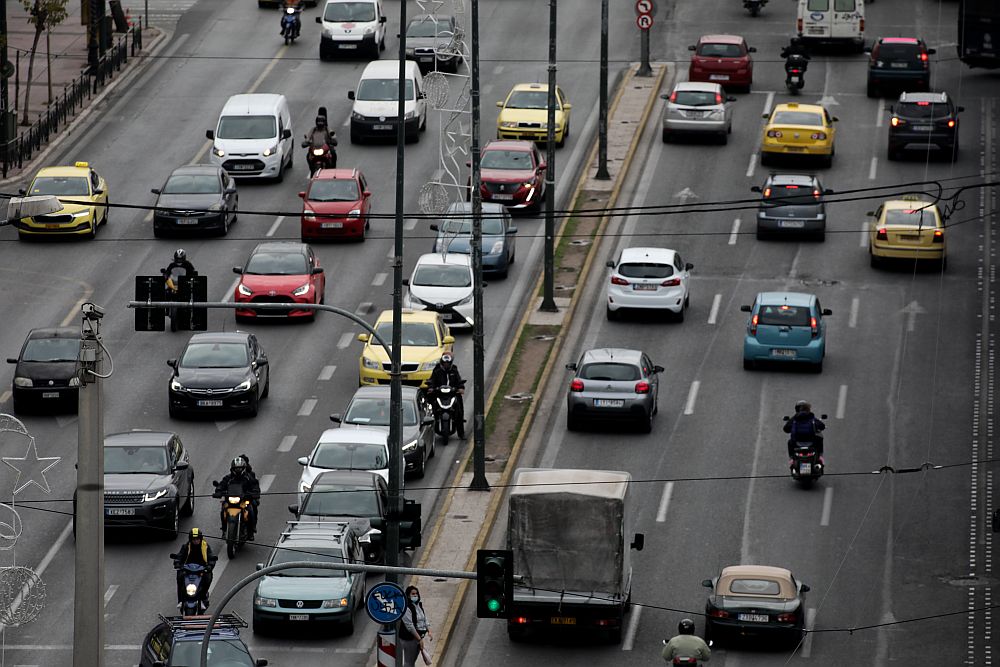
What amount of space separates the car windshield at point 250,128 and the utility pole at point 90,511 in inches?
1240

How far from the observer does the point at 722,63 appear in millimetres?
66875

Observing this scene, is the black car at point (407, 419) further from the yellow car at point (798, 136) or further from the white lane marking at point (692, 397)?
the yellow car at point (798, 136)

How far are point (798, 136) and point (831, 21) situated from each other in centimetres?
1159

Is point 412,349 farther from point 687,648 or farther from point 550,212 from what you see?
point 687,648

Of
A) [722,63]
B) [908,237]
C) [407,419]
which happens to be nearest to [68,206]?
[407,419]

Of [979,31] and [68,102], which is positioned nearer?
[979,31]

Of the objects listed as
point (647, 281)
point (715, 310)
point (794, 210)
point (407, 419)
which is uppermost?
point (794, 210)

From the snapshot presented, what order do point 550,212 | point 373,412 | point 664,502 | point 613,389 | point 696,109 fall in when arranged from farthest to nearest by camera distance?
point 696,109
point 550,212
point 613,389
point 373,412
point 664,502

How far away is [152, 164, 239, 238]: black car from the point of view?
5509 centimetres

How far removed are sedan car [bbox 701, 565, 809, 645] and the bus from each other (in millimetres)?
18371

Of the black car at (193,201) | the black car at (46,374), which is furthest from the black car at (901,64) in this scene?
the black car at (46,374)

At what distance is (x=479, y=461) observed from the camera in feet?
140

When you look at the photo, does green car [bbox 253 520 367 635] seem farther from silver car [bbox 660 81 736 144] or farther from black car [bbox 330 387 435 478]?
silver car [bbox 660 81 736 144]

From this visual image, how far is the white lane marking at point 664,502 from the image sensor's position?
4156cm
